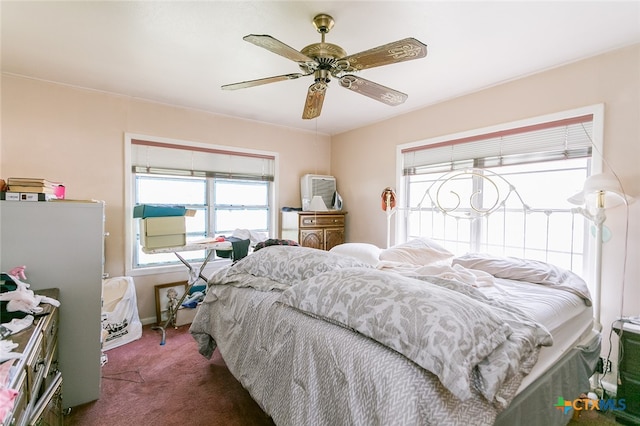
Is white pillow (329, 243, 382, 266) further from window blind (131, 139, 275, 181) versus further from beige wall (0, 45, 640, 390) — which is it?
window blind (131, 139, 275, 181)

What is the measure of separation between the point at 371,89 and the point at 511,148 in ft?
5.29

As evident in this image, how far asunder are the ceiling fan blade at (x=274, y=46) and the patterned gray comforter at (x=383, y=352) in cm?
115

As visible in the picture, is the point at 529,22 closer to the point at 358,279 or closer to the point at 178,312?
the point at 358,279

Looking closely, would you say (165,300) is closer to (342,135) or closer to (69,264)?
(69,264)

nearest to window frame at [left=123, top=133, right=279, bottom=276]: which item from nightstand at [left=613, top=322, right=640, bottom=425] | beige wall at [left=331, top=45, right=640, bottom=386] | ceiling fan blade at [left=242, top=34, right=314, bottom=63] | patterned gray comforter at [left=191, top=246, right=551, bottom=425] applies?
patterned gray comforter at [left=191, top=246, right=551, bottom=425]

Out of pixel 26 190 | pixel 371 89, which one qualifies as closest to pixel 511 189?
pixel 371 89

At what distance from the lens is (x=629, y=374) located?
1.74 m

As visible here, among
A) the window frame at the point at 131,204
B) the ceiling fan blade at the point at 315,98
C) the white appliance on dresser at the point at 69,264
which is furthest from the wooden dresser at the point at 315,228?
the white appliance on dresser at the point at 69,264

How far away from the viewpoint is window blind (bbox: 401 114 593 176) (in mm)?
2301

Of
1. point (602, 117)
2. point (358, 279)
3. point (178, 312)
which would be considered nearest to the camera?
point (358, 279)

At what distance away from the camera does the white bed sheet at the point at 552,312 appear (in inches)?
57.8

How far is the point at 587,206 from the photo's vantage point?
7.08 ft

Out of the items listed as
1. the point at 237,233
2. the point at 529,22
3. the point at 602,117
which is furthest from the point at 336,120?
the point at 602,117

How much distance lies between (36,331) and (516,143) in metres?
3.44
